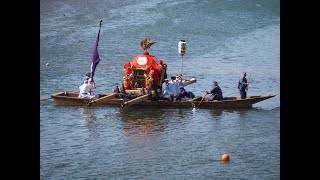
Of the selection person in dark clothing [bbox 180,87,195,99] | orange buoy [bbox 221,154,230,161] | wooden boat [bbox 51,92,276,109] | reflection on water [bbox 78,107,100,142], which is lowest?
orange buoy [bbox 221,154,230,161]

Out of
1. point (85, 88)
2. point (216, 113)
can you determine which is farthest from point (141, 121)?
point (85, 88)

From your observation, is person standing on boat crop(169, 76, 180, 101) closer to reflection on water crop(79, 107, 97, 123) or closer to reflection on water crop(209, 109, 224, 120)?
reflection on water crop(209, 109, 224, 120)

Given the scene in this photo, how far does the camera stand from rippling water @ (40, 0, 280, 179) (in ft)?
58.5

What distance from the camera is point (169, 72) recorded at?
92.7ft

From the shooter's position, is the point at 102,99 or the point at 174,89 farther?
the point at 174,89

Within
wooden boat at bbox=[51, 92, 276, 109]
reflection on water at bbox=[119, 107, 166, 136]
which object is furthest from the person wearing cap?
reflection on water at bbox=[119, 107, 166, 136]

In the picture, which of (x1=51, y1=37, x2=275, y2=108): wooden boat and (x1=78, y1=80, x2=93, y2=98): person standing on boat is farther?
(x1=78, y1=80, x2=93, y2=98): person standing on boat

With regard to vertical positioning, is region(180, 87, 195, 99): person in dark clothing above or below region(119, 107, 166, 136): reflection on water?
above

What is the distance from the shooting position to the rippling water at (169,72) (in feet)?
58.5

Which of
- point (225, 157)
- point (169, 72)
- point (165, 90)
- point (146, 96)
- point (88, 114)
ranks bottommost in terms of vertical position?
point (225, 157)

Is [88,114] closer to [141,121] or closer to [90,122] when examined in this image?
[90,122]
